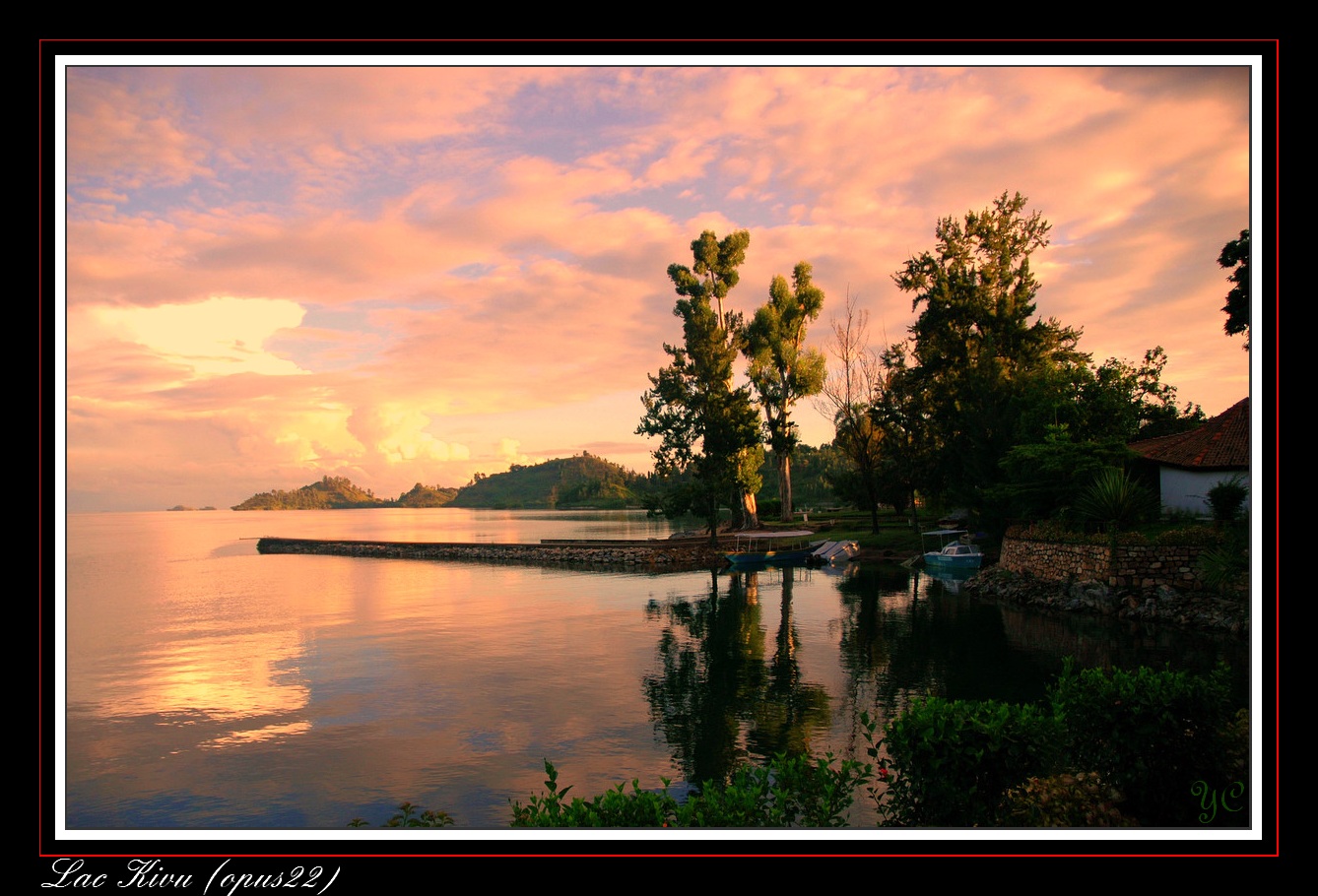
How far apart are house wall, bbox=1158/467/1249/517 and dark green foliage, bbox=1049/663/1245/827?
87.4ft

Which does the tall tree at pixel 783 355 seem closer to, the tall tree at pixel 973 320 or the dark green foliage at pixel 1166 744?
the tall tree at pixel 973 320

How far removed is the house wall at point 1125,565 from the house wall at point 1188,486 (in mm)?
4194

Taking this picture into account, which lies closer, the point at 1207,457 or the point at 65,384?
the point at 65,384

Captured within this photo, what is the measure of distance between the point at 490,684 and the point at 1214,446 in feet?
100

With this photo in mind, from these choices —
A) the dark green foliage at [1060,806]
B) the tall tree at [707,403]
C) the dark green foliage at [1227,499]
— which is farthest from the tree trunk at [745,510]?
the dark green foliage at [1060,806]

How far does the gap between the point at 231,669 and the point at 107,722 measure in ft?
19.1

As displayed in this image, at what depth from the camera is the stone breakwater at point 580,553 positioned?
181 ft

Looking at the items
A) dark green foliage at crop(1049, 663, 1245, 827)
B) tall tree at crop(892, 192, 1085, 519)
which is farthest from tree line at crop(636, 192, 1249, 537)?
dark green foliage at crop(1049, 663, 1245, 827)

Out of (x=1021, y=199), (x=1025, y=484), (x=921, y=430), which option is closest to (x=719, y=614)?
(x=1025, y=484)

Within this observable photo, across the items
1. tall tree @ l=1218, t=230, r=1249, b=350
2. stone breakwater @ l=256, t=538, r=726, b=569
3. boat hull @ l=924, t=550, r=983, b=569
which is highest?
tall tree @ l=1218, t=230, r=1249, b=350

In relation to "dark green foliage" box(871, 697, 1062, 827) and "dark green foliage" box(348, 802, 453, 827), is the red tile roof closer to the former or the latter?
"dark green foliage" box(871, 697, 1062, 827)

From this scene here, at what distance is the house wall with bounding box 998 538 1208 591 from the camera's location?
27.0m
